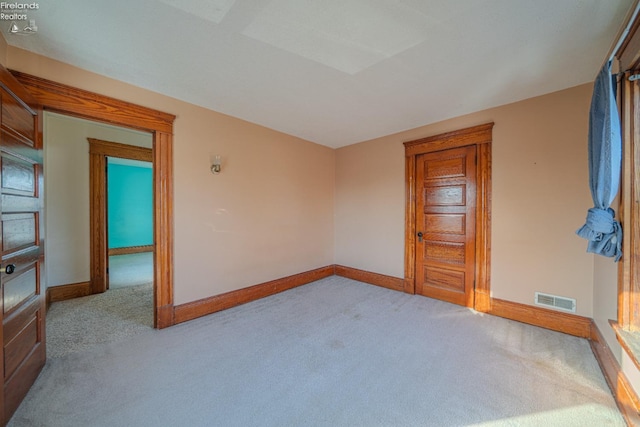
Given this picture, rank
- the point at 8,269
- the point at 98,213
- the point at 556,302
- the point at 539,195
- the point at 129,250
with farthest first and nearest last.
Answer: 1. the point at 129,250
2. the point at 98,213
3. the point at 539,195
4. the point at 556,302
5. the point at 8,269

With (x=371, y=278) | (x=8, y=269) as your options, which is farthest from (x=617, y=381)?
(x=8, y=269)

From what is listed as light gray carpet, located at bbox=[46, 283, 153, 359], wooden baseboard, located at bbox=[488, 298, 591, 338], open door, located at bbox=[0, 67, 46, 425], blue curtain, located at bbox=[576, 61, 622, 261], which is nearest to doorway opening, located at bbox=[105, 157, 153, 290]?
light gray carpet, located at bbox=[46, 283, 153, 359]

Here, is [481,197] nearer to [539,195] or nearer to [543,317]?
[539,195]

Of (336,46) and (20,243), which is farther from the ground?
(336,46)

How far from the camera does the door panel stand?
121 inches

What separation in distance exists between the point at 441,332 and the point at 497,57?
2.47 m

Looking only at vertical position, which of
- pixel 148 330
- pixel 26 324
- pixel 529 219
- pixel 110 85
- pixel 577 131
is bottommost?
pixel 148 330

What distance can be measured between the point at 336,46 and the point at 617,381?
9.57 ft

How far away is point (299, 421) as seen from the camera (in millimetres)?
1417

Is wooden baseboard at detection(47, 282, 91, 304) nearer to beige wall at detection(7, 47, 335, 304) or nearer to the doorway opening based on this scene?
beige wall at detection(7, 47, 335, 304)

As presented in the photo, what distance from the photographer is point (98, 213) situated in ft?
11.9

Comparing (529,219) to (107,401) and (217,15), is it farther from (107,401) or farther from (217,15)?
(107,401)

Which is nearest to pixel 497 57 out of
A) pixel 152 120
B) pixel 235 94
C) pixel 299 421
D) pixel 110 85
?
pixel 235 94

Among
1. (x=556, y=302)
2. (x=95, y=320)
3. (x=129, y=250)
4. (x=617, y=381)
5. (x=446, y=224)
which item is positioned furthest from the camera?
(x=129, y=250)
